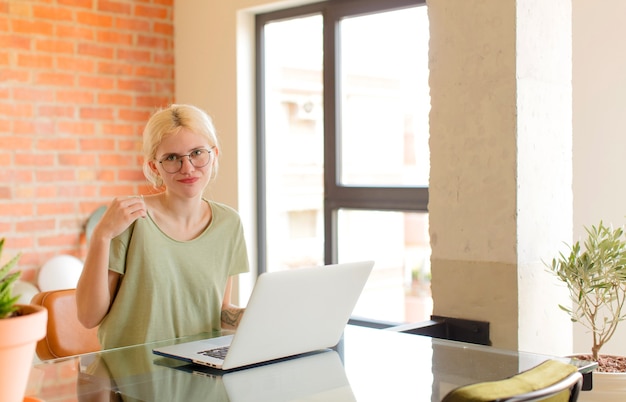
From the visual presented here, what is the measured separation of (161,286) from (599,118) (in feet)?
5.37

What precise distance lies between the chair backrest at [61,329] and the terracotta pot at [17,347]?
1241 millimetres

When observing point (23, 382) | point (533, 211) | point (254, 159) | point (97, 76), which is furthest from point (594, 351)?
point (97, 76)

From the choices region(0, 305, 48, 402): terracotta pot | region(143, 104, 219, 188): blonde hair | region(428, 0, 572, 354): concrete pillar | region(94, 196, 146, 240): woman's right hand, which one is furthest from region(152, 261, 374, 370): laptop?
region(428, 0, 572, 354): concrete pillar

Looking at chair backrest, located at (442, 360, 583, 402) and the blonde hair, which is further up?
the blonde hair

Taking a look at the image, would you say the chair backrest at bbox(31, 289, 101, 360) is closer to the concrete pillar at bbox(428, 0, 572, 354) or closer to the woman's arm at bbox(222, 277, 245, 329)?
the woman's arm at bbox(222, 277, 245, 329)

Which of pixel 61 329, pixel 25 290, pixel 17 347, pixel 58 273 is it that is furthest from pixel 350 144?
pixel 17 347

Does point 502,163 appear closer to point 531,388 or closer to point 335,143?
point 531,388

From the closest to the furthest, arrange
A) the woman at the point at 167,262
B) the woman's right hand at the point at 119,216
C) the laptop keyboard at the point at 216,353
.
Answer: the laptop keyboard at the point at 216,353 < the woman's right hand at the point at 119,216 < the woman at the point at 167,262

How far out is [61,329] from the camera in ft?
7.75

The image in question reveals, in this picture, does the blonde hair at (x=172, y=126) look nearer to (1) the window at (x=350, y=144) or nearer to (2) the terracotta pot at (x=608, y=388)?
(2) the terracotta pot at (x=608, y=388)

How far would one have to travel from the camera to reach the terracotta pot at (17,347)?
42.6 inches

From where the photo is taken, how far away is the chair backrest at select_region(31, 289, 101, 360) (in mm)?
2340

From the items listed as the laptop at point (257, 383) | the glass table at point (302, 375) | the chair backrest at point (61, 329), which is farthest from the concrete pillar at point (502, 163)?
the chair backrest at point (61, 329)

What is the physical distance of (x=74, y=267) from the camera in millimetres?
3889
